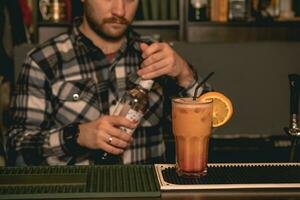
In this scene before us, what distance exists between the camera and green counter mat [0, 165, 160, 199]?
0.97m

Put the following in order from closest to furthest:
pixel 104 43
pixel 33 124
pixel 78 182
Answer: pixel 78 182, pixel 33 124, pixel 104 43

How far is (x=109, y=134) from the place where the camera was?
1.43 metres

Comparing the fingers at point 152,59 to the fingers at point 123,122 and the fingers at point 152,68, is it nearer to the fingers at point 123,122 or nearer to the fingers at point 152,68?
the fingers at point 152,68

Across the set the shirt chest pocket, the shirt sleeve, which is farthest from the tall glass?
the shirt chest pocket

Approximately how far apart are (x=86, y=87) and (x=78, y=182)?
2.89 feet

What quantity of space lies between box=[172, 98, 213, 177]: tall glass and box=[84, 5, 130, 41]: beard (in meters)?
0.86

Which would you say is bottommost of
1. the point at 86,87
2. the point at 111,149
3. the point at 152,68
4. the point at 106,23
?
the point at 111,149

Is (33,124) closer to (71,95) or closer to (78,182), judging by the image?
(71,95)

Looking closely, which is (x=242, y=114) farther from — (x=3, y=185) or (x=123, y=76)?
(x=3, y=185)

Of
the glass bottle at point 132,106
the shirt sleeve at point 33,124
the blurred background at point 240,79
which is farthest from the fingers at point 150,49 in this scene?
the blurred background at point 240,79

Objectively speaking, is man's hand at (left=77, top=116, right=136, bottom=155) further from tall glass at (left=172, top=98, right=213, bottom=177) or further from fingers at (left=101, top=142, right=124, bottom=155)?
tall glass at (left=172, top=98, right=213, bottom=177)

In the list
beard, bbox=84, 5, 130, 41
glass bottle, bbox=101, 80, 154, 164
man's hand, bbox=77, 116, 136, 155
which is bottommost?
man's hand, bbox=77, 116, 136, 155

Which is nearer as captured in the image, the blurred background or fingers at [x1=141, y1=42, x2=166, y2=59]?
fingers at [x1=141, y1=42, x2=166, y2=59]

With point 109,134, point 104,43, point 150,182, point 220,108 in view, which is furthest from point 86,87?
point 150,182
